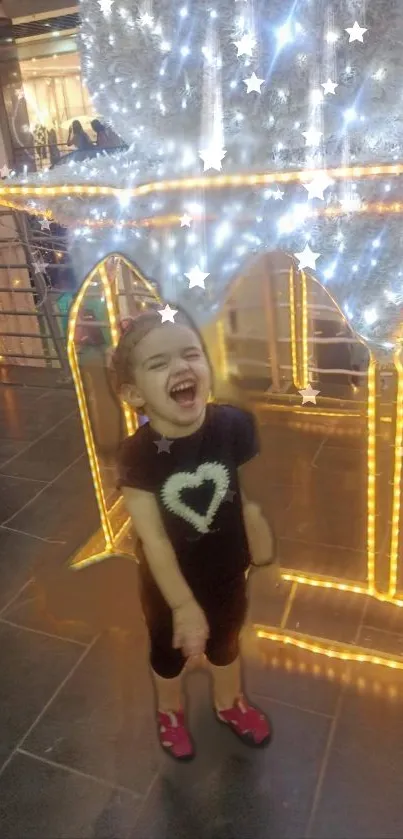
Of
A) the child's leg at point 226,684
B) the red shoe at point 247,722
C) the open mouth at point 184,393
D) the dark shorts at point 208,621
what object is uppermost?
the open mouth at point 184,393

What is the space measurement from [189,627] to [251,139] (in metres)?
1.29

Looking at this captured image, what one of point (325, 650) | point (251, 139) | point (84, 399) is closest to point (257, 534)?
point (325, 650)

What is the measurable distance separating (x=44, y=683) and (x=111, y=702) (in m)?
0.24

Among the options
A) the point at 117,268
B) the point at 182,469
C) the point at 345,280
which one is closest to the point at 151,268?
the point at 117,268

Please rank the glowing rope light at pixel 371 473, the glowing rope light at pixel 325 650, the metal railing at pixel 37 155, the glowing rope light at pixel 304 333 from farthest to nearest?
the metal railing at pixel 37 155 → the glowing rope light at pixel 304 333 → the glowing rope light at pixel 325 650 → the glowing rope light at pixel 371 473

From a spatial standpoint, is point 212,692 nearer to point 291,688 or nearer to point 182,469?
point 291,688

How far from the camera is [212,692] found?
Answer: 188 centimetres

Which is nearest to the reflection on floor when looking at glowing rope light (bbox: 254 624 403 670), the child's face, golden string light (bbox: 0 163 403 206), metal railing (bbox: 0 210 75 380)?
glowing rope light (bbox: 254 624 403 670)

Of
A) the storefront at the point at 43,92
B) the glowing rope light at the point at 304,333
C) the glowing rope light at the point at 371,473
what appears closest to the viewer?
the glowing rope light at the point at 371,473

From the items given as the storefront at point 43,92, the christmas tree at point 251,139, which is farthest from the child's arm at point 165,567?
the storefront at point 43,92

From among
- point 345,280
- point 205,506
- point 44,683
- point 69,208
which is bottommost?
point 44,683

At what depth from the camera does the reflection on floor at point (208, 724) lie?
5.20 ft

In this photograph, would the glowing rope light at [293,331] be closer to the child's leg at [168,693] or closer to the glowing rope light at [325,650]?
the glowing rope light at [325,650]

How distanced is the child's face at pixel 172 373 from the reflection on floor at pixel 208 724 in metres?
0.43
